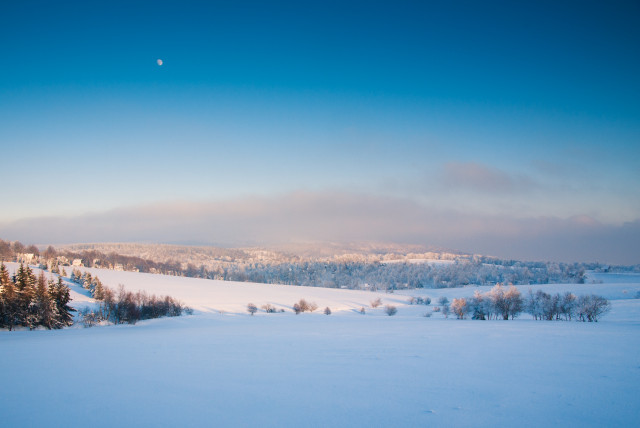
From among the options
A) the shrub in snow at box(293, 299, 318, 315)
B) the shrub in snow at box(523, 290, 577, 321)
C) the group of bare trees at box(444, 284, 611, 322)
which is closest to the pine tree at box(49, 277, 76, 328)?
the shrub in snow at box(293, 299, 318, 315)

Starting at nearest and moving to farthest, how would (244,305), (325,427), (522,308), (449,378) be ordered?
(325,427)
(449,378)
(522,308)
(244,305)

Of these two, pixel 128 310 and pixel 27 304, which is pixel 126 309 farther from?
pixel 27 304

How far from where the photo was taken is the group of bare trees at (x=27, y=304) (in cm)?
3559

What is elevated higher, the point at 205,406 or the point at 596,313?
the point at 205,406

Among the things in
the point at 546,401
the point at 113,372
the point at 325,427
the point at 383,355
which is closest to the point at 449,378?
the point at 546,401

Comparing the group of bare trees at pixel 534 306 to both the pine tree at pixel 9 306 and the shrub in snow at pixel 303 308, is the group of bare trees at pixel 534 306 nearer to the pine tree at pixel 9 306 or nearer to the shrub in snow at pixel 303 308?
the shrub in snow at pixel 303 308

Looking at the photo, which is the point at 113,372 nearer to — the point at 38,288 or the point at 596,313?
the point at 38,288

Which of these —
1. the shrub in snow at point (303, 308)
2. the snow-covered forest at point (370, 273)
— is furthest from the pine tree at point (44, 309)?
the snow-covered forest at point (370, 273)

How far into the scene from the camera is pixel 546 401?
785 cm

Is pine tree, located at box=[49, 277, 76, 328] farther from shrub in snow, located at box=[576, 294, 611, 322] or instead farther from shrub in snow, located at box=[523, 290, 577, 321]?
shrub in snow, located at box=[576, 294, 611, 322]

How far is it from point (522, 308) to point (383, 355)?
4247 cm

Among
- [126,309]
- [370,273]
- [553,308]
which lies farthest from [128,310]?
[370,273]

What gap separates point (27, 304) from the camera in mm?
36812

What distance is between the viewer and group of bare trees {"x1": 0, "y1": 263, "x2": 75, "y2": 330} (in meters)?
35.6
